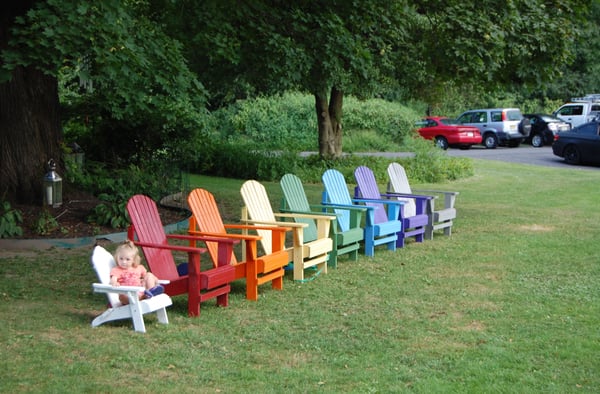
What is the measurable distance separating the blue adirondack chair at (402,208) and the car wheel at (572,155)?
46.2ft

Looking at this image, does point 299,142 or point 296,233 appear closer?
point 296,233

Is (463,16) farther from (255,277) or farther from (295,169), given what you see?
(295,169)

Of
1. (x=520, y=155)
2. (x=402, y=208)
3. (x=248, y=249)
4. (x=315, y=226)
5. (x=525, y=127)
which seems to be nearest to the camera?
(x=248, y=249)

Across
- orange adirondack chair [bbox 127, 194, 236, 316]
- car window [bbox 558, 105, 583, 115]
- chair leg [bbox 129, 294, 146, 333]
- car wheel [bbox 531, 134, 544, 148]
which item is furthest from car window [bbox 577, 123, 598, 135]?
chair leg [bbox 129, 294, 146, 333]

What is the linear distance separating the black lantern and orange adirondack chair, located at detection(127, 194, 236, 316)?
12.0ft

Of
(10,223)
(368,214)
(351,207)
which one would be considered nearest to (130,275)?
(351,207)

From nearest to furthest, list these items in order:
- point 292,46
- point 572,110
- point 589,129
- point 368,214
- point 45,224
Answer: point 368,214, point 45,224, point 292,46, point 589,129, point 572,110

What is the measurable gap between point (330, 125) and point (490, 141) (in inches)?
527

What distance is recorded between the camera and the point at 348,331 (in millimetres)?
5875

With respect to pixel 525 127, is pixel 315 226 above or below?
below

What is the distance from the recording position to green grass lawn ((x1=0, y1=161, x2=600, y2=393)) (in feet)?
15.6

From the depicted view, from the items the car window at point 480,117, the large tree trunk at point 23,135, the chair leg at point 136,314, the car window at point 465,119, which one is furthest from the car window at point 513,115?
the chair leg at point 136,314

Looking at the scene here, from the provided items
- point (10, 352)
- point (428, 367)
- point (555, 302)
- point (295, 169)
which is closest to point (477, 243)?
point (555, 302)

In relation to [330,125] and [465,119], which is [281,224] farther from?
[465,119]
